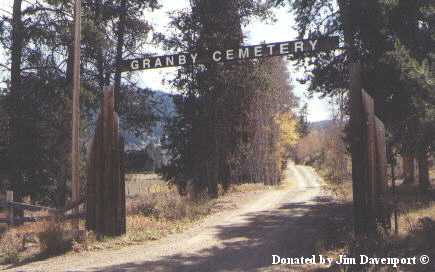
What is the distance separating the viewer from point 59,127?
21906 mm

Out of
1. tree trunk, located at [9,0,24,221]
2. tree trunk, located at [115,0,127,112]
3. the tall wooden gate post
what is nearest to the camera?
the tall wooden gate post

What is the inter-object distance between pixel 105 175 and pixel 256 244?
15.3ft

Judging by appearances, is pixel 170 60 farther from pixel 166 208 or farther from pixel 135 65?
pixel 166 208

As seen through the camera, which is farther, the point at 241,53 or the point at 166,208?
the point at 166,208

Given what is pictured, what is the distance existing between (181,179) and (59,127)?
361 inches

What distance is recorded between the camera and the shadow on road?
10291mm

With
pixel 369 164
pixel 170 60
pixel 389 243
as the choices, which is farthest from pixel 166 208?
pixel 389 243

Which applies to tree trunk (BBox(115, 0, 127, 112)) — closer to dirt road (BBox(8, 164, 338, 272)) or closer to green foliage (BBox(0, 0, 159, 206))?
green foliage (BBox(0, 0, 159, 206))

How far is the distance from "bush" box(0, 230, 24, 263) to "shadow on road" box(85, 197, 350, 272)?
306cm

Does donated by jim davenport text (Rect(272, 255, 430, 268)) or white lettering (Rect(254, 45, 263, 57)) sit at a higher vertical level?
white lettering (Rect(254, 45, 263, 57))

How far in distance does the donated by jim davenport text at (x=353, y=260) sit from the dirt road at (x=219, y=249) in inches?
14.7

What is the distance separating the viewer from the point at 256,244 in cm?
1273

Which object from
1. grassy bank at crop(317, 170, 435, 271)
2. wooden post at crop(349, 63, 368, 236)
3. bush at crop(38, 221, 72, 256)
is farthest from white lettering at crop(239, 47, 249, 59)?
bush at crop(38, 221, 72, 256)

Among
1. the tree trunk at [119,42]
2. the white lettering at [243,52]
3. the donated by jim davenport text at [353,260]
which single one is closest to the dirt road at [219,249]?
the donated by jim davenport text at [353,260]
